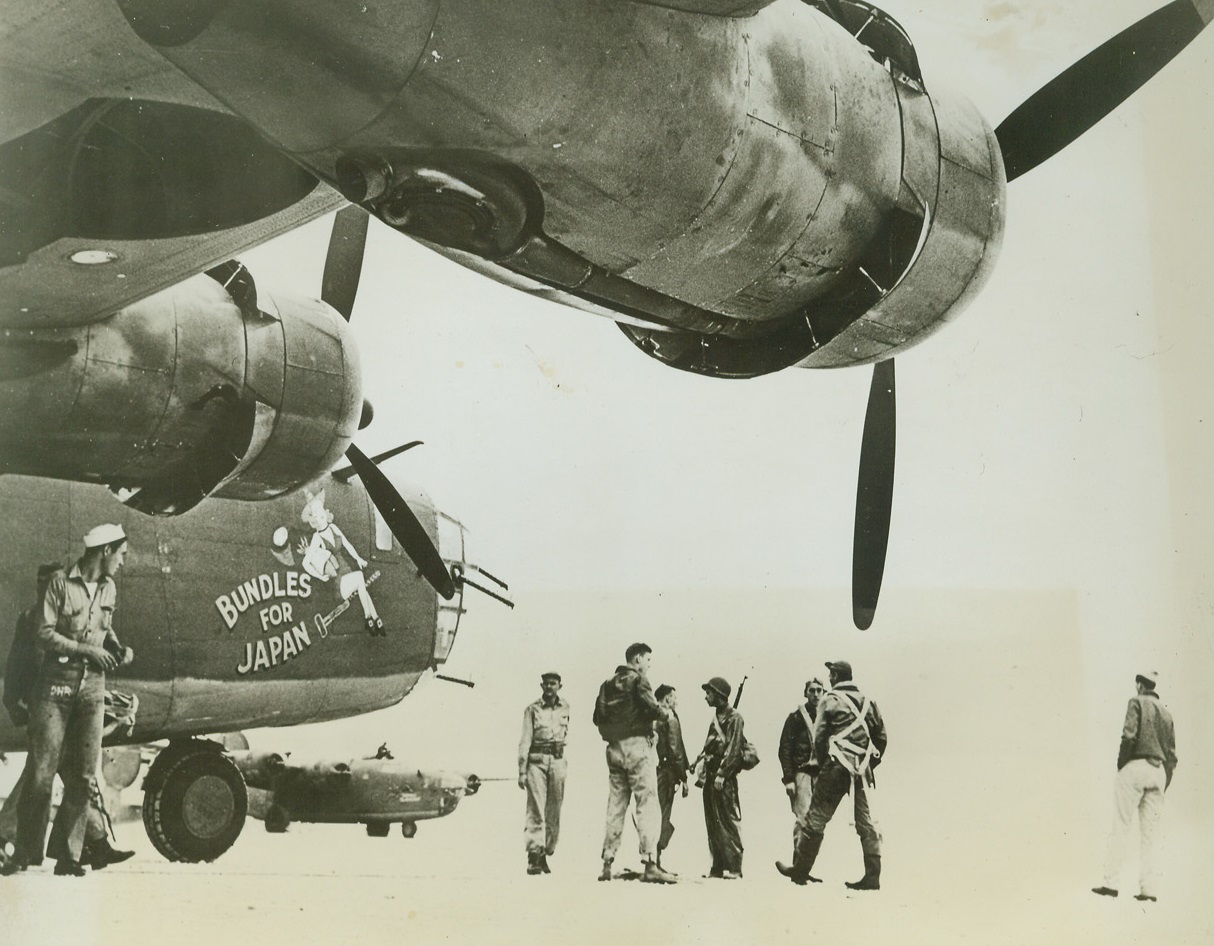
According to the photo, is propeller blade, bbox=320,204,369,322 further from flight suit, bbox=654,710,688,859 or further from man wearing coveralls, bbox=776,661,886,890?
man wearing coveralls, bbox=776,661,886,890

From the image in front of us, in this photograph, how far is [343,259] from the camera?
411 cm

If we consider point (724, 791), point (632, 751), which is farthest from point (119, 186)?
point (724, 791)

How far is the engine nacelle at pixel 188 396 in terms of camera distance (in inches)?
140

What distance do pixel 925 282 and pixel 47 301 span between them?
8.80ft

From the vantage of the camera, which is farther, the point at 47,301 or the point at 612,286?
the point at 47,301

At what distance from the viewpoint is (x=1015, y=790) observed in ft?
14.6

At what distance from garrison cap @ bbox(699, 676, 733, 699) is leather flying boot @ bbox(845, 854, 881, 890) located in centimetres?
85

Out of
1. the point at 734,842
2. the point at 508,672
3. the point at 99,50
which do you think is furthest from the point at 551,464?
the point at 99,50

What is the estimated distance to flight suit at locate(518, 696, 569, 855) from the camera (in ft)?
13.2

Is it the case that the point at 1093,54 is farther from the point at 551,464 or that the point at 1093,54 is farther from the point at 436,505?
the point at 436,505

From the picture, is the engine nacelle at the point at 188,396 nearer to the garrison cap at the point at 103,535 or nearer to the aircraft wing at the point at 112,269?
the aircraft wing at the point at 112,269

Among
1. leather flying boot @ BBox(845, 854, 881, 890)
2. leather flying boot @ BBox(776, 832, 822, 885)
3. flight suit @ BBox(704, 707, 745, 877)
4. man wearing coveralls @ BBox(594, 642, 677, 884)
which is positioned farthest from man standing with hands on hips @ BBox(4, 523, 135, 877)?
leather flying boot @ BBox(845, 854, 881, 890)

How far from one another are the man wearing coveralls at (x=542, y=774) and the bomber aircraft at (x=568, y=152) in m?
1.55

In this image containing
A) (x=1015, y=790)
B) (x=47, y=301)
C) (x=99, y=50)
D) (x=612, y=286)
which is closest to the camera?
(x=99, y=50)
